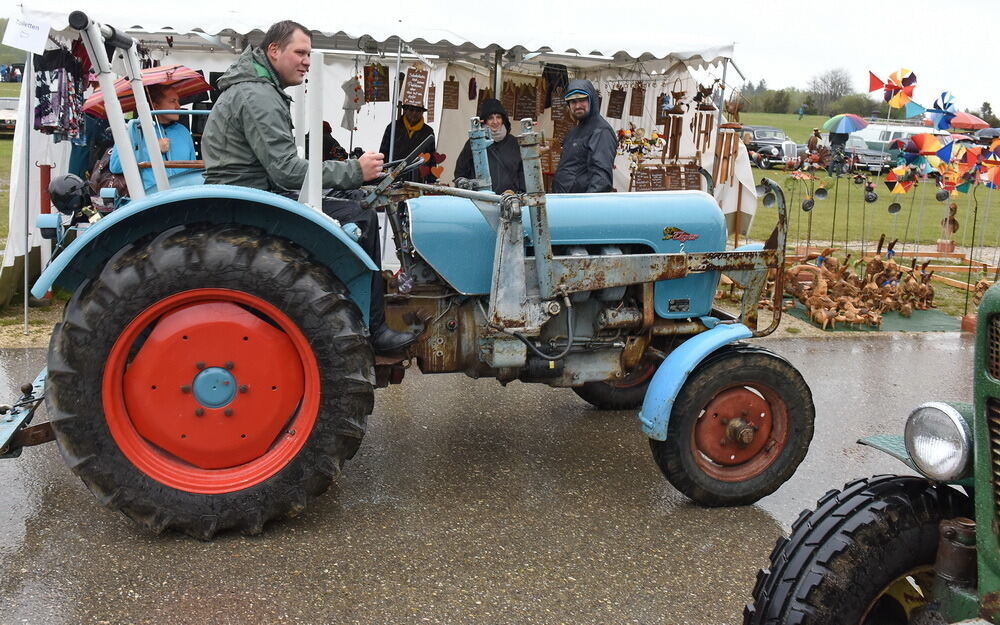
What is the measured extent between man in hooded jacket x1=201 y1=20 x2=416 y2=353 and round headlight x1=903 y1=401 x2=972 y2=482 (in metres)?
2.07

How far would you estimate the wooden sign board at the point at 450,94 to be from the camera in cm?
917

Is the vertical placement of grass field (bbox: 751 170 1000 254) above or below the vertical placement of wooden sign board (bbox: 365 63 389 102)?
below

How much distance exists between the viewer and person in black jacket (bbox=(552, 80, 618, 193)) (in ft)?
16.8

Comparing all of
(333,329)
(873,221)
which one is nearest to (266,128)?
(333,329)

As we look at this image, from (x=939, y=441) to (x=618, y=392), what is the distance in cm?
285

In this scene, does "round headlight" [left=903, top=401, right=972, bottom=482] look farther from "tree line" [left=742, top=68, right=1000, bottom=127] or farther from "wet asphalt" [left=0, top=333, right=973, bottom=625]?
"tree line" [left=742, top=68, right=1000, bottom=127]

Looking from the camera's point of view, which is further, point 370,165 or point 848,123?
point 848,123

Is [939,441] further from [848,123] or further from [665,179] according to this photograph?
[848,123]

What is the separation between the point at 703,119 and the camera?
915cm

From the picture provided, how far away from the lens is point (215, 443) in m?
3.27

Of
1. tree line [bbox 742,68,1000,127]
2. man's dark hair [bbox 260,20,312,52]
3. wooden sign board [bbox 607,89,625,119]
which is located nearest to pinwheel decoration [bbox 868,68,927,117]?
wooden sign board [bbox 607,89,625,119]

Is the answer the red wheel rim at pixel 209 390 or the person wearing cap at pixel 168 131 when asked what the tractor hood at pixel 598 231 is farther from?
the person wearing cap at pixel 168 131

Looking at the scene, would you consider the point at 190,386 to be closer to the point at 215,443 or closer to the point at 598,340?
the point at 215,443

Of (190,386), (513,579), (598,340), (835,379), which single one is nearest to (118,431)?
(190,386)
